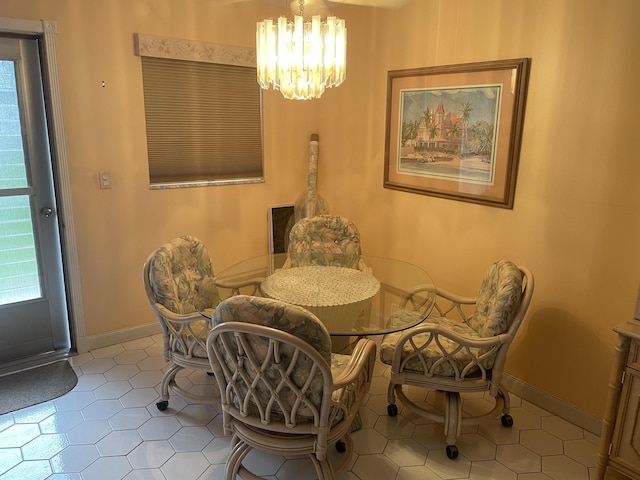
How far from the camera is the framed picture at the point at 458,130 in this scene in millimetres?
2670

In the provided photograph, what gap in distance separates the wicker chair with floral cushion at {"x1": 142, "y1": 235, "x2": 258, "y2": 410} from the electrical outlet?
853 mm

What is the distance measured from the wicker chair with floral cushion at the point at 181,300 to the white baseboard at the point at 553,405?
181cm

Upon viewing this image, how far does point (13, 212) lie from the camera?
2973 mm

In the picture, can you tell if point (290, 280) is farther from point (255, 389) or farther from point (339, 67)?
point (339, 67)

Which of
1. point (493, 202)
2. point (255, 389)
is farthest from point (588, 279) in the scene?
point (255, 389)

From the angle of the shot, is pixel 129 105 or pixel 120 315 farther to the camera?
pixel 120 315

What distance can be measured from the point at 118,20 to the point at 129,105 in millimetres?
518

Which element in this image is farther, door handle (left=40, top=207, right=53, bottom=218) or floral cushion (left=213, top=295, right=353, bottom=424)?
door handle (left=40, top=207, right=53, bottom=218)

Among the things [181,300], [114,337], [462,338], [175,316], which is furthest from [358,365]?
[114,337]

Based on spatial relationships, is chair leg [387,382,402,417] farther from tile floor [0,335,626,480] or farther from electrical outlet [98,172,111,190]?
electrical outlet [98,172,111,190]

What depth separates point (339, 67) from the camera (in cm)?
219

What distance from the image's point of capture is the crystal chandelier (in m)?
2.07

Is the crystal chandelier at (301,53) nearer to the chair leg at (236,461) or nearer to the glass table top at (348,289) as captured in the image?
the glass table top at (348,289)

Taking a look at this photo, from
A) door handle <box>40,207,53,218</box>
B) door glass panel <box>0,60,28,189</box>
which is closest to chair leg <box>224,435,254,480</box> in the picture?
door handle <box>40,207,53,218</box>
